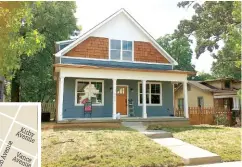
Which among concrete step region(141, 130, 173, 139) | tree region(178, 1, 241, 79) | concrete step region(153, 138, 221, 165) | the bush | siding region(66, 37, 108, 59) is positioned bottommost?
concrete step region(153, 138, 221, 165)

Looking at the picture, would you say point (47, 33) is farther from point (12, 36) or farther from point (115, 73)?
point (12, 36)

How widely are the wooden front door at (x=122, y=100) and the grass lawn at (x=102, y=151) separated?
255 inches

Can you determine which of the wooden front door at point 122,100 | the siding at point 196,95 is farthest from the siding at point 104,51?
the siding at point 196,95

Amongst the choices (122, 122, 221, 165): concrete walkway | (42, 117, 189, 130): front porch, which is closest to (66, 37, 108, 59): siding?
(42, 117, 189, 130): front porch

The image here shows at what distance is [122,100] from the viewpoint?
17.5 metres

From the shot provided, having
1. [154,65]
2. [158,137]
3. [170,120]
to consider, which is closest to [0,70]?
[158,137]

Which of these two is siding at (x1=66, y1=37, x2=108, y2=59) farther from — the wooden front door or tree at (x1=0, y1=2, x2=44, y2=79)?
→ tree at (x1=0, y1=2, x2=44, y2=79)

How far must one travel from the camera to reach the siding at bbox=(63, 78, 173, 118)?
15977 mm

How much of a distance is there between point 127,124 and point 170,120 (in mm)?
2698

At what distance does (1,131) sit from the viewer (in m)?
3.53

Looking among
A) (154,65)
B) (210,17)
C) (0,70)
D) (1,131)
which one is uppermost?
(210,17)

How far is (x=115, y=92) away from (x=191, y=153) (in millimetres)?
6717

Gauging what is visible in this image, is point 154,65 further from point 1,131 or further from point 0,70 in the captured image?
point 1,131

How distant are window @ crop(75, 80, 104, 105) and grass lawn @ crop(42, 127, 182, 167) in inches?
220
